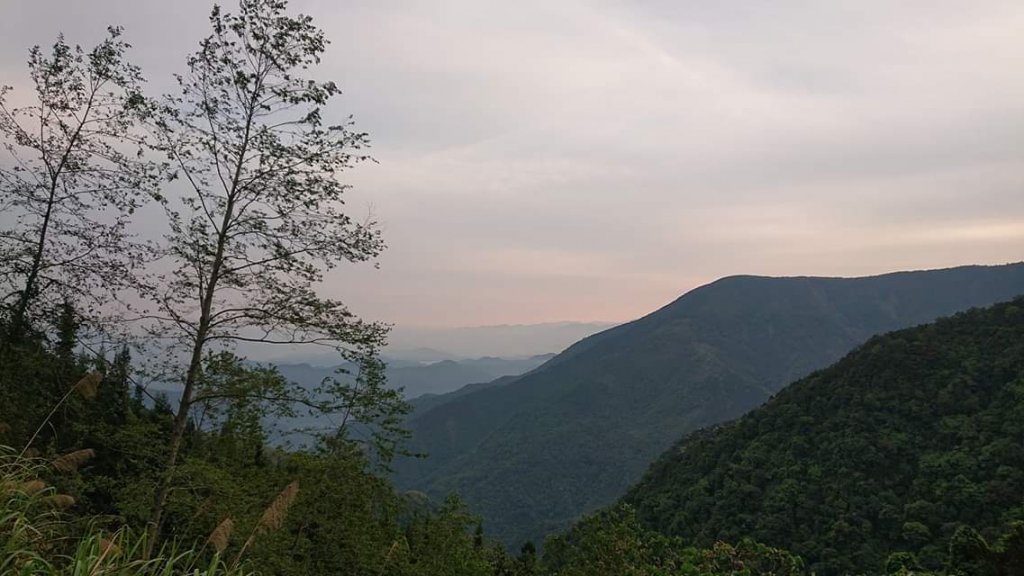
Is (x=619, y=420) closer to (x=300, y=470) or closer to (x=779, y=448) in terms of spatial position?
(x=779, y=448)

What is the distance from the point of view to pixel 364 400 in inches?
406

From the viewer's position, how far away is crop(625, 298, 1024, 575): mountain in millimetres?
42562

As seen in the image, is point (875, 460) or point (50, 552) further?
point (875, 460)

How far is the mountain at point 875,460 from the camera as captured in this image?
42.6 meters

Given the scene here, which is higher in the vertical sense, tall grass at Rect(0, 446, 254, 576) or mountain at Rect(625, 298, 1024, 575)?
tall grass at Rect(0, 446, 254, 576)

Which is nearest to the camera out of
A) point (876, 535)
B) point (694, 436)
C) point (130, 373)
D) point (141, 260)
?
point (130, 373)

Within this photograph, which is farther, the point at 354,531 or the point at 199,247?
the point at 354,531

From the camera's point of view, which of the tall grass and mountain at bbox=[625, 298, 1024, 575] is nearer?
the tall grass

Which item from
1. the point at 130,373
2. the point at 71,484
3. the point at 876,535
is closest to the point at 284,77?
the point at 130,373

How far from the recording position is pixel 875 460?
5272 centimetres

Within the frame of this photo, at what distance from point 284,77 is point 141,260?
12.3ft

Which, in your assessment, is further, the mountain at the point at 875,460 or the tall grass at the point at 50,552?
the mountain at the point at 875,460

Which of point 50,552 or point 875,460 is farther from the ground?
point 50,552

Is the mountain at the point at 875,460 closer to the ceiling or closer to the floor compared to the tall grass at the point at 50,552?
closer to the floor
